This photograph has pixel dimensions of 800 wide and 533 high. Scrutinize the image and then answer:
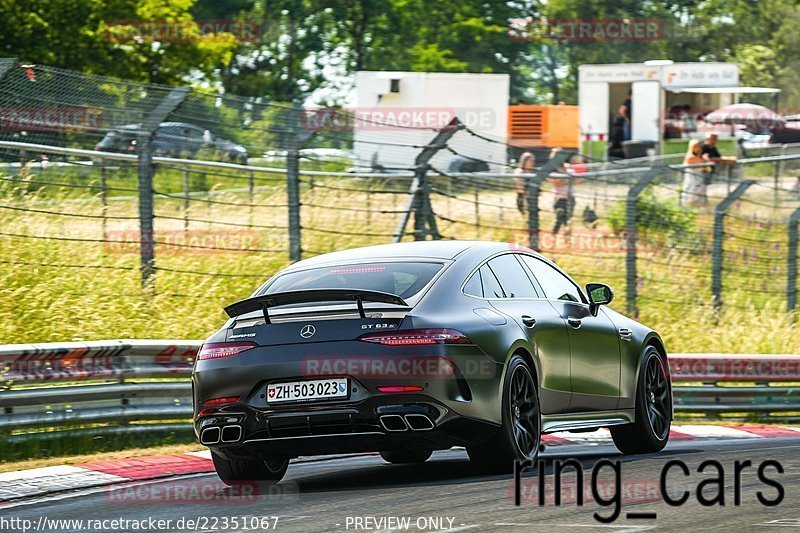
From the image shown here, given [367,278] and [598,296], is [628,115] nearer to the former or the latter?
[598,296]

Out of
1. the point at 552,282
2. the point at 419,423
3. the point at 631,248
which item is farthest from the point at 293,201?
the point at 419,423

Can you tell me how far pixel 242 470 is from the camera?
29.6ft

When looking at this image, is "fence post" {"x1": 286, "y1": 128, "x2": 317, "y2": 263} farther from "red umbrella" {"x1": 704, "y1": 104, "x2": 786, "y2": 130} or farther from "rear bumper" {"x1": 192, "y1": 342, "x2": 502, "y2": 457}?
"red umbrella" {"x1": 704, "y1": 104, "x2": 786, "y2": 130}

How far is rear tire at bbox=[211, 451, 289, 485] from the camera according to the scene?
900 centimetres

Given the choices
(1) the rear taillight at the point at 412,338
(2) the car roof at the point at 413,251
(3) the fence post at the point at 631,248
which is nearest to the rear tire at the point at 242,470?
(2) the car roof at the point at 413,251

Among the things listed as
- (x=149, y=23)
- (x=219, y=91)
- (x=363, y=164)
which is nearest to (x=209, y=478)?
(x=363, y=164)

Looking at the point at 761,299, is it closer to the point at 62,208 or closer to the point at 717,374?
the point at 717,374

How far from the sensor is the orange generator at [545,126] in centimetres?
4244

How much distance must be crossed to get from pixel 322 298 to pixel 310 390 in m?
0.51

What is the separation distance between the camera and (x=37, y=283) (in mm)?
14156

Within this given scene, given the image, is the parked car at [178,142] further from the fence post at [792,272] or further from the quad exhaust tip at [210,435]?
the fence post at [792,272]

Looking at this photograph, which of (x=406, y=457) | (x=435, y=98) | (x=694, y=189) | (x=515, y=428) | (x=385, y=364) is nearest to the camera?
(x=385, y=364)

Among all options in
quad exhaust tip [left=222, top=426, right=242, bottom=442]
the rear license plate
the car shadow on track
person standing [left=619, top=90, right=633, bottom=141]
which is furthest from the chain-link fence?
person standing [left=619, top=90, right=633, bottom=141]

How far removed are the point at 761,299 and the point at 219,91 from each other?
47.3m
